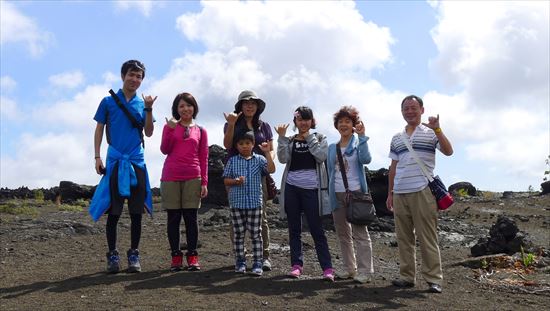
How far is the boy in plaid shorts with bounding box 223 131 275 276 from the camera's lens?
622 centimetres

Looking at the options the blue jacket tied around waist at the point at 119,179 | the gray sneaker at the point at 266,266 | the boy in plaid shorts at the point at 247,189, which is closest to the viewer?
the blue jacket tied around waist at the point at 119,179

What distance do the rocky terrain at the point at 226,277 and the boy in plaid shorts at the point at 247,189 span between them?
1.29ft

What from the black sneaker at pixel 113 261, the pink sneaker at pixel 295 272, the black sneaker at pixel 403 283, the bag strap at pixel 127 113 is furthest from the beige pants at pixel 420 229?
the black sneaker at pixel 113 261

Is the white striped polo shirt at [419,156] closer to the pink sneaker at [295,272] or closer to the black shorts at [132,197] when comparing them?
the pink sneaker at [295,272]

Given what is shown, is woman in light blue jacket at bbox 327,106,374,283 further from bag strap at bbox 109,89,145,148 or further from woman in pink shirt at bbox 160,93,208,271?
bag strap at bbox 109,89,145,148

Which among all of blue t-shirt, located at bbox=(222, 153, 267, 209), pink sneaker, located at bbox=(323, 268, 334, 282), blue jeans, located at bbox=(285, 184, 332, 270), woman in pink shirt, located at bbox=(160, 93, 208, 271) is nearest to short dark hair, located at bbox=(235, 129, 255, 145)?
blue t-shirt, located at bbox=(222, 153, 267, 209)

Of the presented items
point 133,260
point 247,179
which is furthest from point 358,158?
point 133,260

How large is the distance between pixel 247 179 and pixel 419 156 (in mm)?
1744

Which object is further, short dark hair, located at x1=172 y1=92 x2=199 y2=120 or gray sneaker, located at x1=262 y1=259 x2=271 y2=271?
gray sneaker, located at x1=262 y1=259 x2=271 y2=271

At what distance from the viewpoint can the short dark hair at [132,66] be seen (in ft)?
20.6

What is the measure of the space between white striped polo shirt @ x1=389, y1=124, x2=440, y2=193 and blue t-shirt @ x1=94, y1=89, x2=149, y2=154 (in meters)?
2.72

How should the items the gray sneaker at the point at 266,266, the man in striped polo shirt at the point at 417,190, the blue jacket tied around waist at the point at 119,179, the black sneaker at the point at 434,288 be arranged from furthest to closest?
1. the gray sneaker at the point at 266,266
2. the blue jacket tied around waist at the point at 119,179
3. the black sneaker at the point at 434,288
4. the man in striped polo shirt at the point at 417,190

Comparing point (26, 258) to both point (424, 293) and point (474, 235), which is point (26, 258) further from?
point (474, 235)

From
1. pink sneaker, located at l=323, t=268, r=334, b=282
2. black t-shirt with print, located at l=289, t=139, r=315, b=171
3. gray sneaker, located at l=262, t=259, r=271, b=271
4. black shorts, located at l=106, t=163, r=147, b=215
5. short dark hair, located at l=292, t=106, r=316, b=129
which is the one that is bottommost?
pink sneaker, located at l=323, t=268, r=334, b=282
